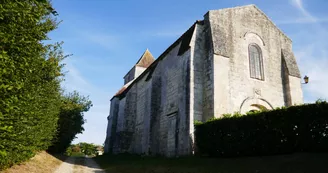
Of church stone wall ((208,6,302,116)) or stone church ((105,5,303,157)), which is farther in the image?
church stone wall ((208,6,302,116))

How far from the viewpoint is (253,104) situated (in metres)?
15.0

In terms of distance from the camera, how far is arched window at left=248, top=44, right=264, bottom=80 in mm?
15911

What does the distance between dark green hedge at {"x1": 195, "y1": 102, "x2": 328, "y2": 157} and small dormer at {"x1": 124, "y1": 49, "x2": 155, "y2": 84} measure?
94.2 ft

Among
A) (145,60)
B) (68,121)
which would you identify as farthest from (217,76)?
(145,60)

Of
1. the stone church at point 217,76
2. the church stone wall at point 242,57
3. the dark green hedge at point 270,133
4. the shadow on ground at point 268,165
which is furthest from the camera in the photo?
the church stone wall at point 242,57

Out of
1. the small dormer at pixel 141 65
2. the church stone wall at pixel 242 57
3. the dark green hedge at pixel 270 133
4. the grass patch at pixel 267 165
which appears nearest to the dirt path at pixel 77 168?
the grass patch at pixel 267 165

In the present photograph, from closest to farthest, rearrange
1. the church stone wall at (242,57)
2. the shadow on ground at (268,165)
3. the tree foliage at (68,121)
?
1. the shadow on ground at (268,165)
2. the church stone wall at (242,57)
3. the tree foliage at (68,121)

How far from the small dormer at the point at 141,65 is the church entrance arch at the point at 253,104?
26135 mm

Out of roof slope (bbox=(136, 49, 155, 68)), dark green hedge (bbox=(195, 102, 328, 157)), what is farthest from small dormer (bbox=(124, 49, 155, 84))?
dark green hedge (bbox=(195, 102, 328, 157))

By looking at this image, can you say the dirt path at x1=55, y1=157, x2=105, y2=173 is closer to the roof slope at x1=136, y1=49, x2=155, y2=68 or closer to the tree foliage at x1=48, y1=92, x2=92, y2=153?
the tree foliage at x1=48, y1=92, x2=92, y2=153

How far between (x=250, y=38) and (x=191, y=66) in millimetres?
4984

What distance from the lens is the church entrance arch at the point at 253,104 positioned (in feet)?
47.4

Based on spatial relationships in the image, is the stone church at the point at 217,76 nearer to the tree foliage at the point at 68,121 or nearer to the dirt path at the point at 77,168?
the dirt path at the point at 77,168

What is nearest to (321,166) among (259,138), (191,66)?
(259,138)
